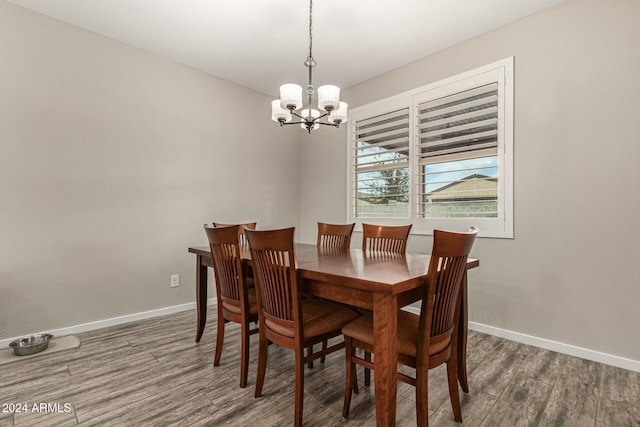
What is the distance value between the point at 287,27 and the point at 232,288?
2331 millimetres

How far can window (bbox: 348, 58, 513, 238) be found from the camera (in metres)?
2.73

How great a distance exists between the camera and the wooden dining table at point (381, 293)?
126 cm

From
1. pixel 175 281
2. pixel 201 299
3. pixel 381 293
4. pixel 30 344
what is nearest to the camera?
pixel 381 293

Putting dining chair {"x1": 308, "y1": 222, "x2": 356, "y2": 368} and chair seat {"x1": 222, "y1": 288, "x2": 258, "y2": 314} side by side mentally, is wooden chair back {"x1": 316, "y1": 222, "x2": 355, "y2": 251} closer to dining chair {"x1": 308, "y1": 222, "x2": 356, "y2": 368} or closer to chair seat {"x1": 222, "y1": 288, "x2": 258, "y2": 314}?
dining chair {"x1": 308, "y1": 222, "x2": 356, "y2": 368}

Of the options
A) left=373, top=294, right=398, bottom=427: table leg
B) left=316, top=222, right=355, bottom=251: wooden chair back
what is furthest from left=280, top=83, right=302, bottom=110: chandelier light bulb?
left=373, top=294, right=398, bottom=427: table leg

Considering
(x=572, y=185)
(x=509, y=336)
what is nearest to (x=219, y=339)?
(x=509, y=336)

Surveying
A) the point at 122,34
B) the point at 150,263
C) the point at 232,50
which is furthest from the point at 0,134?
the point at 232,50

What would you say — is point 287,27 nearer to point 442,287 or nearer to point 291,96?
point 291,96

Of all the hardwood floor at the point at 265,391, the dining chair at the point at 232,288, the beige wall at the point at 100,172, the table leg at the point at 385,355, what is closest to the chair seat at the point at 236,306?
the dining chair at the point at 232,288

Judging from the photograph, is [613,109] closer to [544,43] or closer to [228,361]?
[544,43]

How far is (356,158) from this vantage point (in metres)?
3.97

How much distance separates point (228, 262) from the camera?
6.66ft

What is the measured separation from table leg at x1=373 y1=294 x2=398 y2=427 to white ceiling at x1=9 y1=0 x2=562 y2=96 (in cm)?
239

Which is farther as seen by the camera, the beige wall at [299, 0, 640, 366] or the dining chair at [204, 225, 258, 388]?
the beige wall at [299, 0, 640, 366]
